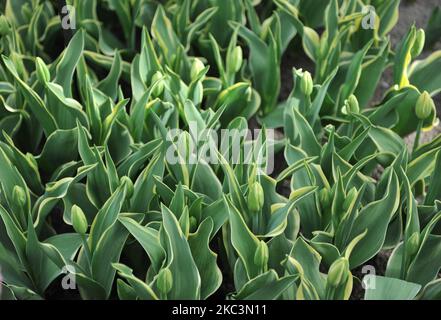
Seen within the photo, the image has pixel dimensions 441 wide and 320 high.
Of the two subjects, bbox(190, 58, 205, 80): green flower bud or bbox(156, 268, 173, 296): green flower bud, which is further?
bbox(190, 58, 205, 80): green flower bud

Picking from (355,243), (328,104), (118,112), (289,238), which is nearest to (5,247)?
(118,112)

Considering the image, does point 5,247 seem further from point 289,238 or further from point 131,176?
point 289,238

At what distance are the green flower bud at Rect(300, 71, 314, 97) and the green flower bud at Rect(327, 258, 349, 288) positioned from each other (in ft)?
1.45

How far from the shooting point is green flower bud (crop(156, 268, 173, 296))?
1.24 metres

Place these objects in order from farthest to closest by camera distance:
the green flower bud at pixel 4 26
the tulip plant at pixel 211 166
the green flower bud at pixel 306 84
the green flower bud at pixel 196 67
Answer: the green flower bud at pixel 4 26
the green flower bud at pixel 196 67
the green flower bud at pixel 306 84
the tulip plant at pixel 211 166

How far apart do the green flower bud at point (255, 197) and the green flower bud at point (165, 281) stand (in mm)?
190

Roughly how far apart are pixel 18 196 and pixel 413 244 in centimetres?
67

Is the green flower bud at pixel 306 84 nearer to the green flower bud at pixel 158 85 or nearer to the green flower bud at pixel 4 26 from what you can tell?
the green flower bud at pixel 158 85

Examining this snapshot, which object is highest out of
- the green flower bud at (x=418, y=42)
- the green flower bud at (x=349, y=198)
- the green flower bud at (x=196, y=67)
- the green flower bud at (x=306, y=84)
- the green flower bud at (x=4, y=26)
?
the green flower bud at (x=4, y=26)

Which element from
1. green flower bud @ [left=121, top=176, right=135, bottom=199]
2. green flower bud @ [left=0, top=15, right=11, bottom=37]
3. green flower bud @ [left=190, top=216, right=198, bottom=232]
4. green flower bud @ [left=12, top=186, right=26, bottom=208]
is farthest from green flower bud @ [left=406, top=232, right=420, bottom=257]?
green flower bud @ [left=0, top=15, right=11, bottom=37]

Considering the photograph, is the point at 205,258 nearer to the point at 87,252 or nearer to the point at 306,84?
the point at 87,252

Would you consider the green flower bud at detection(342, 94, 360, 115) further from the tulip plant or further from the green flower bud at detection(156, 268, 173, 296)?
the green flower bud at detection(156, 268, 173, 296)

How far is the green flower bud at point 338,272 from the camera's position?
1.23 m

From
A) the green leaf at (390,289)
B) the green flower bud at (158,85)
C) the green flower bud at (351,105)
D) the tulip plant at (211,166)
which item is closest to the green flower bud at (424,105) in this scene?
the tulip plant at (211,166)
